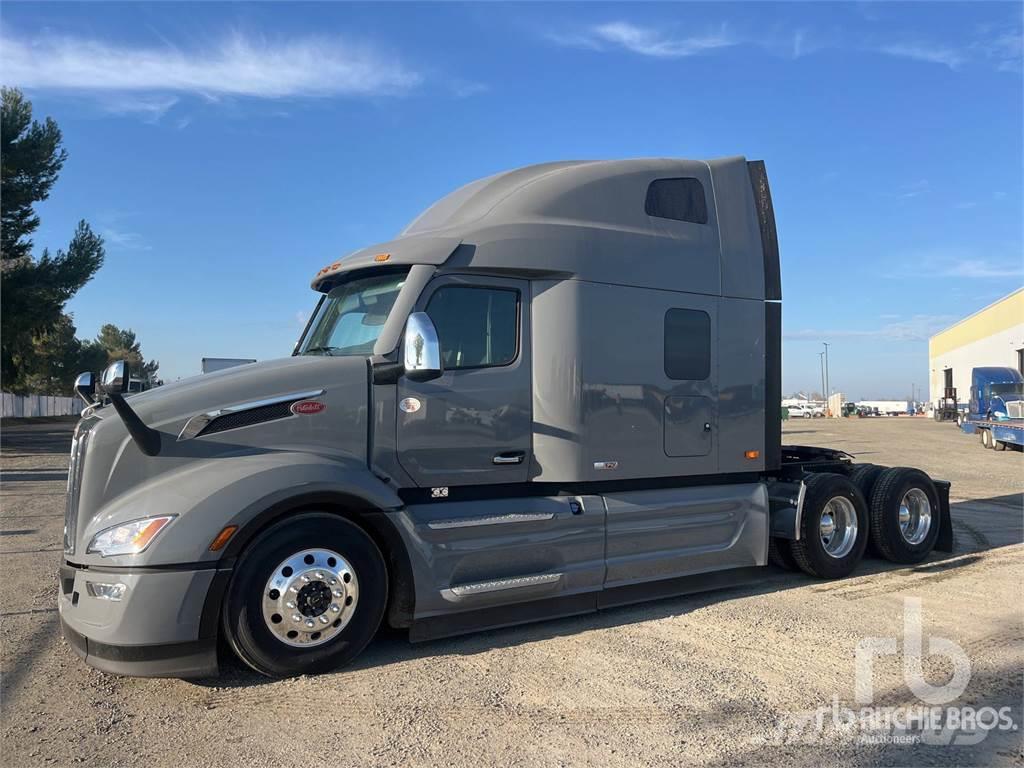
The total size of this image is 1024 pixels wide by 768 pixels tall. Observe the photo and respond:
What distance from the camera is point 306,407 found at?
4867 mm

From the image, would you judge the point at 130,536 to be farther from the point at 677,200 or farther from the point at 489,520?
the point at 677,200

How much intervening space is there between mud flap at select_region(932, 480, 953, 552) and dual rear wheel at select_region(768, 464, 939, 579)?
0.07 m

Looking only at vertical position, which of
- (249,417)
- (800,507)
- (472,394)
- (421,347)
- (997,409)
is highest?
(421,347)

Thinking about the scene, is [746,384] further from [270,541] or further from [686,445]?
[270,541]

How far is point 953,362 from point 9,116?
60.4m

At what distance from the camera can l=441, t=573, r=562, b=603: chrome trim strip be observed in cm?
505

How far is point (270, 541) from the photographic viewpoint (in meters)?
4.52

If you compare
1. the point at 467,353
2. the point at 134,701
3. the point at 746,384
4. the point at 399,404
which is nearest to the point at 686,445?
the point at 746,384

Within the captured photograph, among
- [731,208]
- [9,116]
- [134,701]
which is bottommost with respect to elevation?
[134,701]

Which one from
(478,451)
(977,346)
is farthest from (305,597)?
(977,346)

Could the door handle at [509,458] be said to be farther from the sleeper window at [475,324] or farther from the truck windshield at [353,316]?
the truck windshield at [353,316]

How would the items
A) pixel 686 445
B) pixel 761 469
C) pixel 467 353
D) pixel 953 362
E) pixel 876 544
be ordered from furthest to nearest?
pixel 953 362, pixel 876 544, pixel 761 469, pixel 686 445, pixel 467 353

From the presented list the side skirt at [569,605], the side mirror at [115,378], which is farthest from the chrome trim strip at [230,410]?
the side skirt at [569,605]

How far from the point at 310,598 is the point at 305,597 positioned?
0.10 ft
